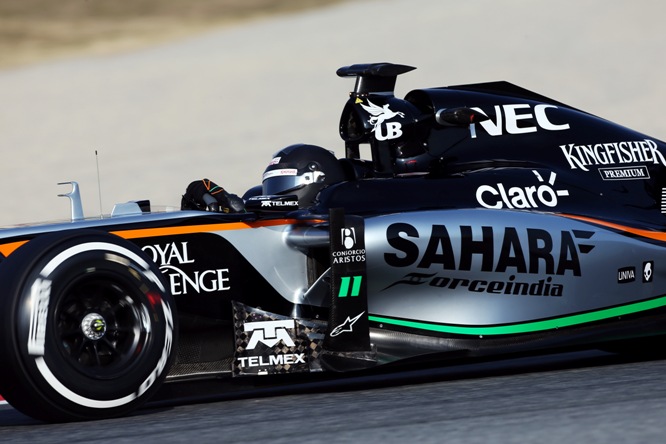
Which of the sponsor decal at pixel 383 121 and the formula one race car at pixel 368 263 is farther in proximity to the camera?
the sponsor decal at pixel 383 121

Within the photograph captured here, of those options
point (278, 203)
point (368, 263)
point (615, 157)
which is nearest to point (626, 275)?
point (615, 157)

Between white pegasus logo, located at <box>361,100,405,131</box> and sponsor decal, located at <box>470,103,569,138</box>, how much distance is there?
50 cm

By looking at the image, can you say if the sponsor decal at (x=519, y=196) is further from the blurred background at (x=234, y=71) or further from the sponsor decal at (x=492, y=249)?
the blurred background at (x=234, y=71)

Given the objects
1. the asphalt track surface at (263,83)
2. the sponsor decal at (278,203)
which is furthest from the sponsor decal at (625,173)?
the asphalt track surface at (263,83)

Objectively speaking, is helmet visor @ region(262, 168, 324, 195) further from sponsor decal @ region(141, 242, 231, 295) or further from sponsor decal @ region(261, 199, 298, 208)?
sponsor decal @ region(141, 242, 231, 295)

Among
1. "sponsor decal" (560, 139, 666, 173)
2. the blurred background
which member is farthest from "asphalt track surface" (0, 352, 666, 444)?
the blurred background

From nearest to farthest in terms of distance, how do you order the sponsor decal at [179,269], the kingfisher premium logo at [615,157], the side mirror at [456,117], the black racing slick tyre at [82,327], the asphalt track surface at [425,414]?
the asphalt track surface at [425,414] < the black racing slick tyre at [82,327] < the sponsor decal at [179,269] < the side mirror at [456,117] < the kingfisher premium logo at [615,157]

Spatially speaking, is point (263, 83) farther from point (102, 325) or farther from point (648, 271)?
point (102, 325)

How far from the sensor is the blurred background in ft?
61.6

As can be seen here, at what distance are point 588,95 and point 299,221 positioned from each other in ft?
47.6

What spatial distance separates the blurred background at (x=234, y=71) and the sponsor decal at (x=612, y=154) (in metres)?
9.69

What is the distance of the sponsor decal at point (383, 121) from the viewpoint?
299 inches

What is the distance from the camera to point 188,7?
2492 cm

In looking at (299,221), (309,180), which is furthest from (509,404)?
(309,180)
